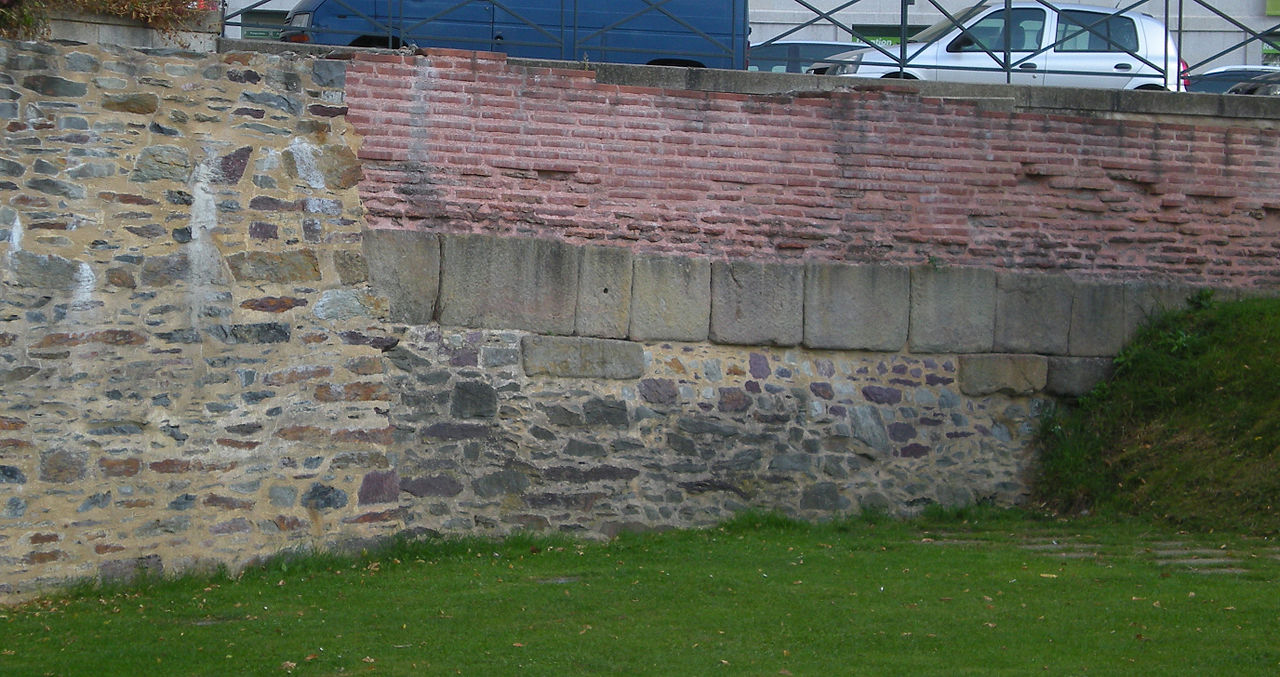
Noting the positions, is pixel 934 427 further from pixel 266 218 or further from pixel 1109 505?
pixel 266 218

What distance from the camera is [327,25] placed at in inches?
423

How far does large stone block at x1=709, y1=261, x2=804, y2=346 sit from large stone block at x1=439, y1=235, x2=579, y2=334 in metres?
0.95

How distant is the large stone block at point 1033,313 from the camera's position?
29.8 feet

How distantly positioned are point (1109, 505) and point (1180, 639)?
10.1 feet

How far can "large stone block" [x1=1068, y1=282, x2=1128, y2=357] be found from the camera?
9.20 m

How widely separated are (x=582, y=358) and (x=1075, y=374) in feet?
11.2

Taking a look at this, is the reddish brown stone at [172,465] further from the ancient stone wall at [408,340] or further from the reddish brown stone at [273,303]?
the reddish brown stone at [273,303]

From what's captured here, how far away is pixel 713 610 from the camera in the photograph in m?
6.44

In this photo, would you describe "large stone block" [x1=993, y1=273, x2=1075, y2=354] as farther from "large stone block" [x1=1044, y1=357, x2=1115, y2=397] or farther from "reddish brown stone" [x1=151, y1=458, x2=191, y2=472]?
"reddish brown stone" [x1=151, y1=458, x2=191, y2=472]

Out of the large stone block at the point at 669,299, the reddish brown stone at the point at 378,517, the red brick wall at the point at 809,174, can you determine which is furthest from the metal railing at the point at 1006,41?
the reddish brown stone at the point at 378,517

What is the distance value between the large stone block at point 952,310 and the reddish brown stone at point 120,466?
15.9ft

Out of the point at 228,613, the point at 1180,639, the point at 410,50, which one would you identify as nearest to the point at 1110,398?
the point at 1180,639

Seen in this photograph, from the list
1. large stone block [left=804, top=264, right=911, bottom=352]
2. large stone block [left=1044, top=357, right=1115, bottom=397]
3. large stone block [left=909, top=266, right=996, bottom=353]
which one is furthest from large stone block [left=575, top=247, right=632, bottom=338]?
large stone block [left=1044, top=357, right=1115, bottom=397]

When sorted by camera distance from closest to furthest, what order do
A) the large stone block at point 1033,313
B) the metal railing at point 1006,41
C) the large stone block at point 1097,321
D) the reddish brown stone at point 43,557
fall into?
1. the reddish brown stone at point 43,557
2. the large stone block at point 1033,313
3. the large stone block at point 1097,321
4. the metal railing at point 1006,41
